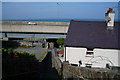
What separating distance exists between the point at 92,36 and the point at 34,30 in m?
15.6

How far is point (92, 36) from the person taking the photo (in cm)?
1097

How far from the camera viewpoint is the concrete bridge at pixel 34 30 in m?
24.3

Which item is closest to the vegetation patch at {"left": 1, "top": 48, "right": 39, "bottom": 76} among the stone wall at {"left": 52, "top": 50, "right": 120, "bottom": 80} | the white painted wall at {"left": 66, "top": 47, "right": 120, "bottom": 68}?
the stone wall at {"left": 52, "top": 50, "right": 120, "bottom": 80}

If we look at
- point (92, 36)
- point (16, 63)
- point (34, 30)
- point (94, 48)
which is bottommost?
point (16, 63)

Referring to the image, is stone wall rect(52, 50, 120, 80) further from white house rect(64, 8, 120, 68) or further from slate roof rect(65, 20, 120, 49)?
slate roof rect(65, 20, 120, 49)

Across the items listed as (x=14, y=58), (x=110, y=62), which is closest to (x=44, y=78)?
(x=14, y=58)

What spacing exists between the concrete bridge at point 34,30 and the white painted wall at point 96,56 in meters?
13.9

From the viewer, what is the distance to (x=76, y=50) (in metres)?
10.3

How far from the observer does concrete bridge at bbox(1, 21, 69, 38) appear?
24297 mm

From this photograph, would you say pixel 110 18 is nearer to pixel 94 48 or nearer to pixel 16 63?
pixel 94 48

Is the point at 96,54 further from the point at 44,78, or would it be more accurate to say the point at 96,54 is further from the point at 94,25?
the point at 44,78

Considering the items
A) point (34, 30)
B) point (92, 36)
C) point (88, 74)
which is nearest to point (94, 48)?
point (92, 36)

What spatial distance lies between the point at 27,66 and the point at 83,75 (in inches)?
143

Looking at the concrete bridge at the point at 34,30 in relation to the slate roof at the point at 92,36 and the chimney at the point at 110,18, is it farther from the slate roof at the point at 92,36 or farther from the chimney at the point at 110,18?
the chimney at the point at 110,18
